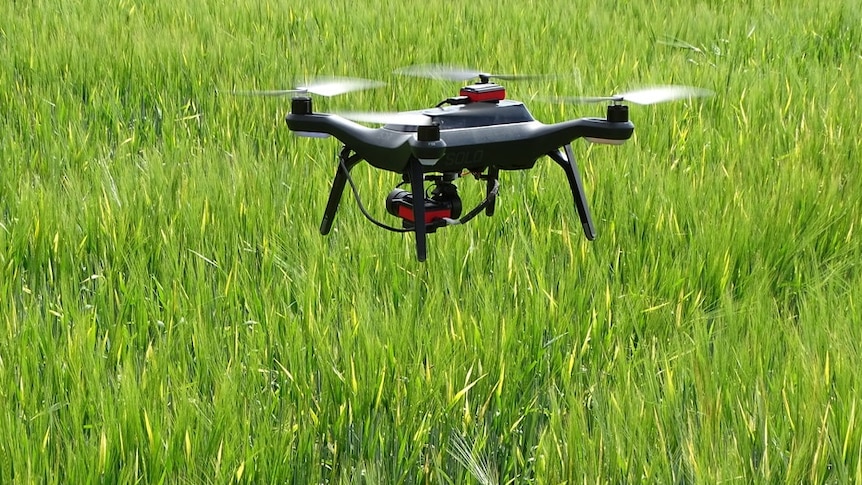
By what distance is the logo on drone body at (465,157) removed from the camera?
1.43 metres

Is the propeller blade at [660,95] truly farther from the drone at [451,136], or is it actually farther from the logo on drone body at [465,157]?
the logo on drone body at [465,157]

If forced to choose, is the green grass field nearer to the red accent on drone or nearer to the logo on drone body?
the red accent on drone

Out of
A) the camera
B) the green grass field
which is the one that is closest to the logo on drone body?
the camera

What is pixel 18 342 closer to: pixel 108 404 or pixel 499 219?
pixel 108 404

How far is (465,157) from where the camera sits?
1.45m

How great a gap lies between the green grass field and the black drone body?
0.28 metres

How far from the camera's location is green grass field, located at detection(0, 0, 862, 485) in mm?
1492

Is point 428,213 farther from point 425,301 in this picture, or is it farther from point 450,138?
point 425,301

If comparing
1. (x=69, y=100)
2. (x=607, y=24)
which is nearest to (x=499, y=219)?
(x=69, y=100)

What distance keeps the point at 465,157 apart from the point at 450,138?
3cm

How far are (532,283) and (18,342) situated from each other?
0.92 meters

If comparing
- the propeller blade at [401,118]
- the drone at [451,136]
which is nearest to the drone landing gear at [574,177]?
the drone at [451,136]

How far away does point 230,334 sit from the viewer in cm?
184

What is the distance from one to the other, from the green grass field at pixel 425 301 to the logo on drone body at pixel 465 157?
1.22 feet
